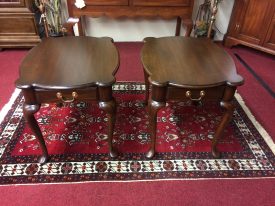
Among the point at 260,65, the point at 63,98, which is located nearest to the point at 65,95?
the point at 63,98

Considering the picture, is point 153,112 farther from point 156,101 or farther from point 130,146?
point 130,146

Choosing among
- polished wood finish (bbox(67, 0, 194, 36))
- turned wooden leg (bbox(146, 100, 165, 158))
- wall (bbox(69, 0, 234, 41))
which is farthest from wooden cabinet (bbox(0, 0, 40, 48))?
turned wooden leg (bbox(146, 100, 165, 158))

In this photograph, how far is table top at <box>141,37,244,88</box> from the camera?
47.8 inches

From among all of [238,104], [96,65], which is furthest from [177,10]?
[96,65]

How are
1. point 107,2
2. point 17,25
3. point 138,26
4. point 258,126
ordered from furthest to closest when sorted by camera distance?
1. point 138,26
2. point 17,25
3. point 107,2
4. point 258,126

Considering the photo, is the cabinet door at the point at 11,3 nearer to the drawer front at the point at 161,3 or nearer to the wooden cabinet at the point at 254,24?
the drawer front at the point at 161,3

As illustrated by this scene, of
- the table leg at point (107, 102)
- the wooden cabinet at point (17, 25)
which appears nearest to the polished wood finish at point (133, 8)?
the wooden cabinet at point (17, 25)

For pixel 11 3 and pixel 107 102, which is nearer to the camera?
pixel 107 102

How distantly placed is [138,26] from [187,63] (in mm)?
1738

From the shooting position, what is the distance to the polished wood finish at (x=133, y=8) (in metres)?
2.30

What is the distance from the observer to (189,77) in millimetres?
1242

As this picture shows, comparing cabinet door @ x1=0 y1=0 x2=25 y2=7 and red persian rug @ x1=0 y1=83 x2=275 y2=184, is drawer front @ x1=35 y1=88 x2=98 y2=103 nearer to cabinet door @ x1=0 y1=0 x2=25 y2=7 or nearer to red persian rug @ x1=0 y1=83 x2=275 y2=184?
red persian rug @ x1=0 y1=83 x2=275 y2=184

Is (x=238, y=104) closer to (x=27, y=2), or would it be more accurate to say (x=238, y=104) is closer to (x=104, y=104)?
(x=104, y=104)

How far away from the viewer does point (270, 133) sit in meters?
1.68
